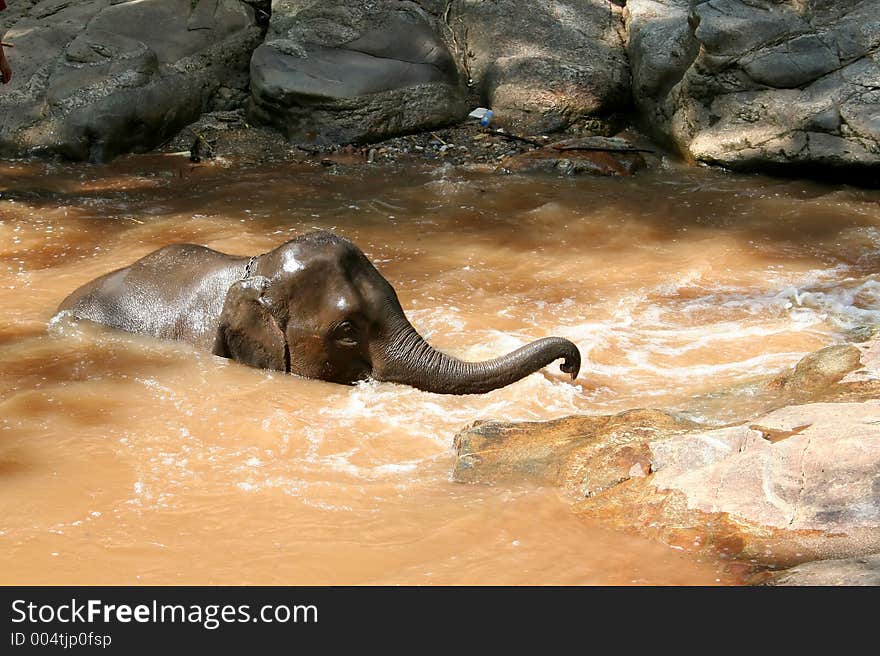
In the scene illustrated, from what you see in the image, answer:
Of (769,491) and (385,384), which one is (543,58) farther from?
(769,491)

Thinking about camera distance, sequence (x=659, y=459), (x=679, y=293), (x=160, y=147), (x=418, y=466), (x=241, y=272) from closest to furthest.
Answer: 1. (x=659, y=459)
2. (x=418, y=466)
3. (x=241, y=272)
4. (x=679, y=293)
5. (x=160, y=147)

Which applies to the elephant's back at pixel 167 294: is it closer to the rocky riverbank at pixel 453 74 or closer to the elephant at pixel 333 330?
the elephant at pixel 333 330

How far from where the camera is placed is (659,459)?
183 inches

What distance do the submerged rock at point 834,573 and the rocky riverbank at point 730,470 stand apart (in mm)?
14

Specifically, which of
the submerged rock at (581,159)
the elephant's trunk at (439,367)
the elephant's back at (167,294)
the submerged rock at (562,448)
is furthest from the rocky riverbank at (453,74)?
the submerged rock at (562,448)

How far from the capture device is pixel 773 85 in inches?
469

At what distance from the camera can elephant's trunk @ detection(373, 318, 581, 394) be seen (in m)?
5.93

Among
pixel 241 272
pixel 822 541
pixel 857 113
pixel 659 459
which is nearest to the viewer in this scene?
pixel 822 541

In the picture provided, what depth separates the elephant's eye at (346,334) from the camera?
5996mm

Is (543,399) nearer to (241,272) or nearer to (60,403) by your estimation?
(241,272)

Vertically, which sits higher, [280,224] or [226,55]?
[226,55]

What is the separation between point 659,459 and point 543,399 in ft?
5.48

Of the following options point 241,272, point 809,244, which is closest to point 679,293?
point 809,244

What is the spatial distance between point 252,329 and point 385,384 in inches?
33.4
